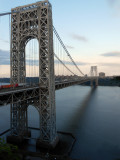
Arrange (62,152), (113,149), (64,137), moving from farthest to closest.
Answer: (64,137) < (113,149) < (62,152)

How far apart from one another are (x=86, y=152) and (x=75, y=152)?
1.63 meters

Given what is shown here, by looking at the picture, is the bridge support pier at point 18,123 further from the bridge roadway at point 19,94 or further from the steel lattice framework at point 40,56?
the bridge roadway at point 19,94

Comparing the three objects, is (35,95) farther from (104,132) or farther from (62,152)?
(104,132)

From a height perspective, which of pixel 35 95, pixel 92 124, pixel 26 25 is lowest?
pixel 92 124

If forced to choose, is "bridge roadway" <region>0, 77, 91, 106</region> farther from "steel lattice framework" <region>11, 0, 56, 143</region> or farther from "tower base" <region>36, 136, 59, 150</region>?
"tower base" <region>36, 136, 59, 150</region>

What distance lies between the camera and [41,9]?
19250 mm

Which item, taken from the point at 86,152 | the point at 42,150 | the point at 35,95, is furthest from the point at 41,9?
the point at 86,152

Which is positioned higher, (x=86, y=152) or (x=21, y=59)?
(x=21, y=59)

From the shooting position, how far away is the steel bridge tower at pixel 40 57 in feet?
63.0

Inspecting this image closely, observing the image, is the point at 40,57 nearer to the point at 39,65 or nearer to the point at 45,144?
the point at 39,65

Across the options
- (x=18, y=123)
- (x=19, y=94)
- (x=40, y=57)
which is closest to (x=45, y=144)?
(x=18, y=123)

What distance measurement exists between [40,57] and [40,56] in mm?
141

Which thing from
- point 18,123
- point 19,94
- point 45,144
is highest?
Result: point 19,94

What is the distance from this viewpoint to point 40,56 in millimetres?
19375
